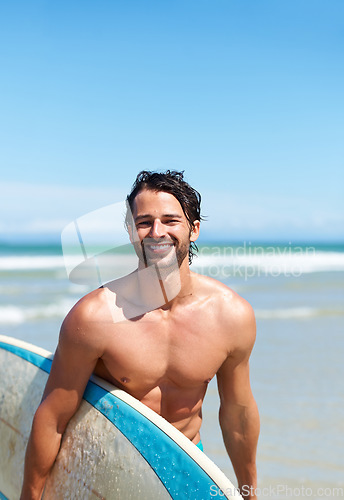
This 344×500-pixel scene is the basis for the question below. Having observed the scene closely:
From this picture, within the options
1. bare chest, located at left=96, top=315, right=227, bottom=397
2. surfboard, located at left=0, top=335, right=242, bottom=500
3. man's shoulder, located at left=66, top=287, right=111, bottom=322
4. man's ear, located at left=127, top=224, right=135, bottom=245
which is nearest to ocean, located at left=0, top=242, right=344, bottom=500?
man's ear, located at left=127, top=224, right=135, bottom=245

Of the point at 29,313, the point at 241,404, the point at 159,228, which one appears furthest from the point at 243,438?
the point at 29,313

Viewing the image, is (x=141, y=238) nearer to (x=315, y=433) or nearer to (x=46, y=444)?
(x=46, y=444)

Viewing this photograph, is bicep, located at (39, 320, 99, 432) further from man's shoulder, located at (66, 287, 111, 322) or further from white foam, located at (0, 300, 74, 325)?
white foam, located at (0, 300, 74, 325)

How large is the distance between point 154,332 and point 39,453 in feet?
2.20

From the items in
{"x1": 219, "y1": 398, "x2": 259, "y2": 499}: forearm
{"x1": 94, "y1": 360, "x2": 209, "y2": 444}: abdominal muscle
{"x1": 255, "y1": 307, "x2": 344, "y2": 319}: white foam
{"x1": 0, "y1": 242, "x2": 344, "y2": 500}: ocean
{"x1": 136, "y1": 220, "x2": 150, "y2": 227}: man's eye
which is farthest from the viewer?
{"x1": 255, "y1": 307, "x2": 344, "y2": 319}: white foam

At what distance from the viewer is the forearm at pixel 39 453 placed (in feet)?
6.79

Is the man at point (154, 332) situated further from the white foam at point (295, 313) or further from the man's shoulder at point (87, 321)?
the white foam at point (295, 313)

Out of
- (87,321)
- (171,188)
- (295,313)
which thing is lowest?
(295,313)

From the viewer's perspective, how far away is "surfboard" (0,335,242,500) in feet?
6.10

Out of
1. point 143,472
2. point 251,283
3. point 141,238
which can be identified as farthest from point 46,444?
point 251,283

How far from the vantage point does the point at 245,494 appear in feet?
8.10

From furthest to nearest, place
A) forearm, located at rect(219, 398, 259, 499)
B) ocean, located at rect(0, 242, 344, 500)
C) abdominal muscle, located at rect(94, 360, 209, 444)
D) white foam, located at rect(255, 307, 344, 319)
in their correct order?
white foam, located at rect(255, 307, 344, 319), ocean, located at rect(0, 242, 344, 500), forearm, located at rect(219, 398, 259, 499), abdominal muscle, located at rect(94, 360, 209, 444)

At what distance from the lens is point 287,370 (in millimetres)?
5898

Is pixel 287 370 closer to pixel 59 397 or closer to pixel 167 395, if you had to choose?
pixel 167 395
